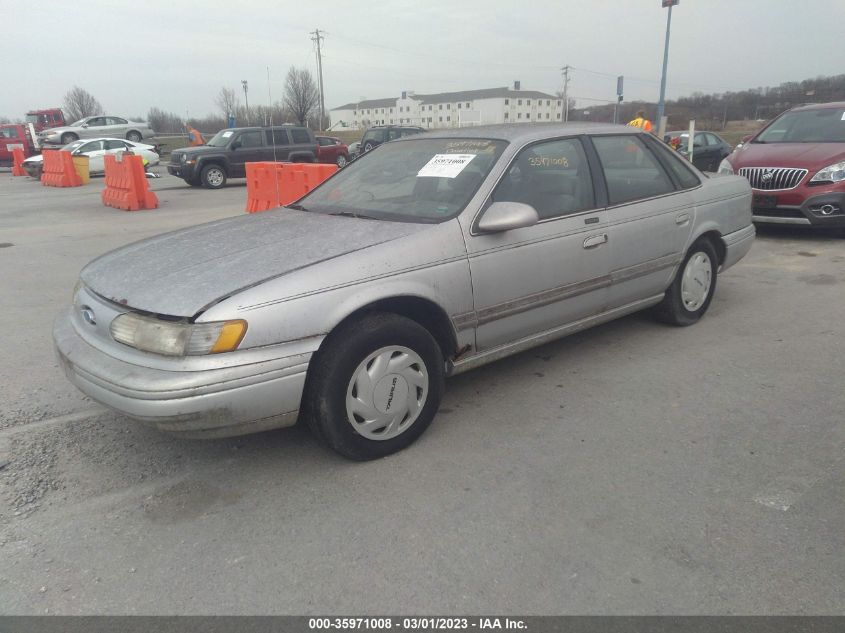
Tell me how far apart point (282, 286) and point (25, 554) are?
57.1 inches

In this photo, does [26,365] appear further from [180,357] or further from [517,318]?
[517,318]

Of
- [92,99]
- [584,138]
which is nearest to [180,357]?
[584,138]

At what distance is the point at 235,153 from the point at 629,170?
598 inches

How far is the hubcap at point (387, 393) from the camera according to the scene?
2908 millimetres

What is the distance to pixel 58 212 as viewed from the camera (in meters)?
12.8

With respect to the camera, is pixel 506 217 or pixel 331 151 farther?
pixel 331 151

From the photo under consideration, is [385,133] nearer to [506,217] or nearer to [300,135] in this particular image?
[300,135]

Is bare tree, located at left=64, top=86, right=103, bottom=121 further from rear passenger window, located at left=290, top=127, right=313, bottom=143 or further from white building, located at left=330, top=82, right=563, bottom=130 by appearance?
rear passenger window, located at left=290, top=127, right=313, bottom=143

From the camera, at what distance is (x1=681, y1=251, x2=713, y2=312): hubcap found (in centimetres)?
478

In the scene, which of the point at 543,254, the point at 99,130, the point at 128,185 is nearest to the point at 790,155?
the point at 543,254

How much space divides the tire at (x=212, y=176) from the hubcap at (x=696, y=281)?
49.7 feet

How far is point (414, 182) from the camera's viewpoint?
374cm

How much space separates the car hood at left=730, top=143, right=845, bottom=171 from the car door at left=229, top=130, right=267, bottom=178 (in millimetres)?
12967

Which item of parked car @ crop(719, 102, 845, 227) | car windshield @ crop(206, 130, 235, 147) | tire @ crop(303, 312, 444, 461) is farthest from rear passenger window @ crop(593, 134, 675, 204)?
car windshield @ crop(206, 130, 235, 147)
